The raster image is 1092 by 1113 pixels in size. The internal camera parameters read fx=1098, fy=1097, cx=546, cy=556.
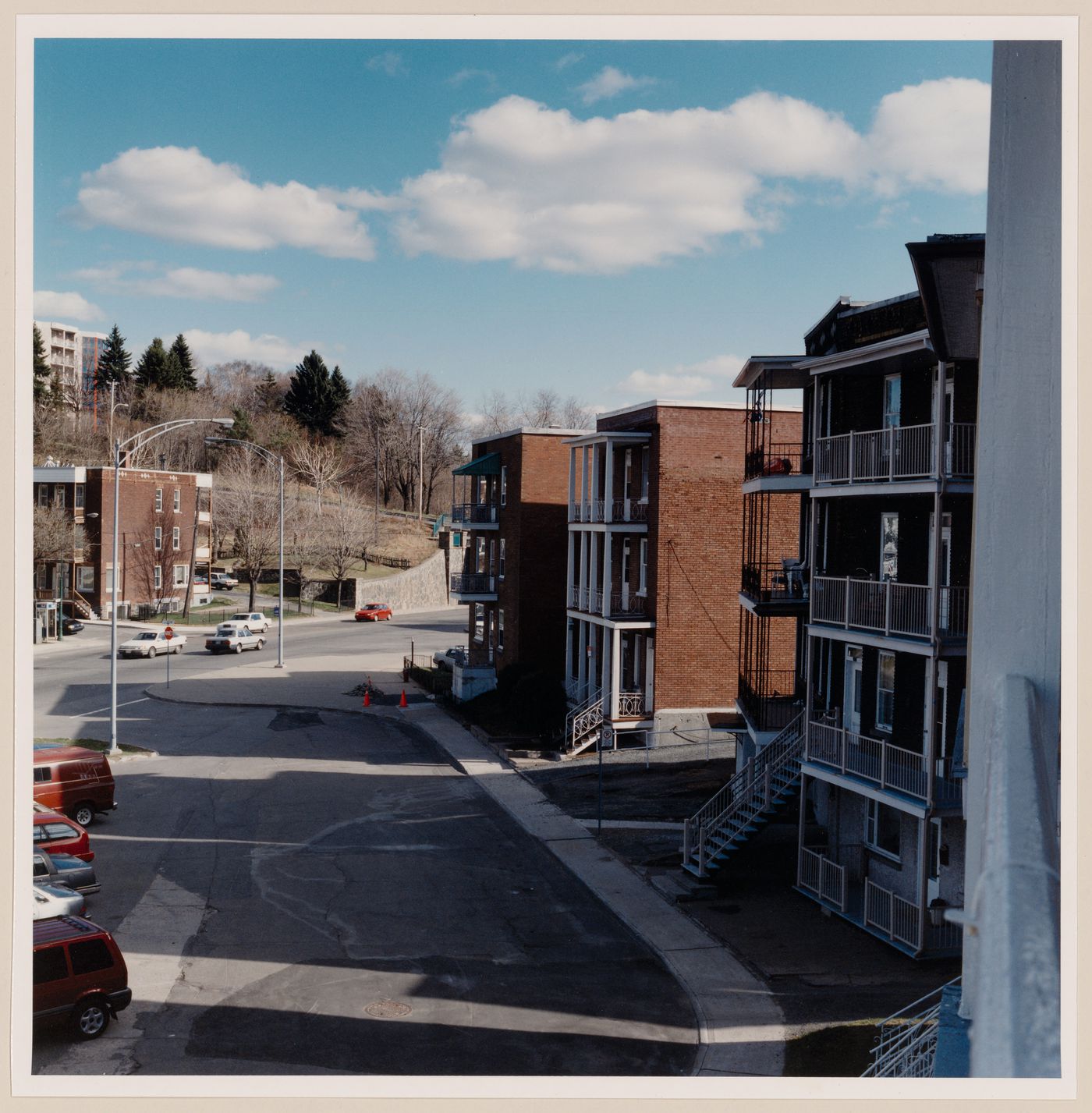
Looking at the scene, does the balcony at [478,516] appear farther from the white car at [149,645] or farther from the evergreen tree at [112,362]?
the evergreen tree at [112,362]

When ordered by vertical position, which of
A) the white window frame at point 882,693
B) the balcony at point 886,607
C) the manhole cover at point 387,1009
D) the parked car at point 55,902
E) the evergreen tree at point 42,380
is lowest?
the manhole cover at point 387,1009

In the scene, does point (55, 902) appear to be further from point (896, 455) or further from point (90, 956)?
point (896, 455)

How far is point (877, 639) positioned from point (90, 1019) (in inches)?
498

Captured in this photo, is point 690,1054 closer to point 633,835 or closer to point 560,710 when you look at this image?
point 633,835

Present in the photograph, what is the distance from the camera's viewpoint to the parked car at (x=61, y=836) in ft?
63.7

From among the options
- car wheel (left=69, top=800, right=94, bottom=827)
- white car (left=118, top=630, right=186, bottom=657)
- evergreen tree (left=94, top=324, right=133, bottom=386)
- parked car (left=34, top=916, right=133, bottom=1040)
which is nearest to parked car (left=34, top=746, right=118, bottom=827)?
car wheel (left=69, top=800, right=94, bottom=827)

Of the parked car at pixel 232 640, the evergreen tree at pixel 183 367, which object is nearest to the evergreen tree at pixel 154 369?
the evergreen tree at pixel 183 367

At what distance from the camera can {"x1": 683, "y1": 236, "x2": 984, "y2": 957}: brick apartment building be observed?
16.9 meters

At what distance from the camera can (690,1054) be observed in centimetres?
1327

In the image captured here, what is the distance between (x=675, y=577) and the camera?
32031mm

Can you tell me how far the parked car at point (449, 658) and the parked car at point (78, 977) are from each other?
1165 inches

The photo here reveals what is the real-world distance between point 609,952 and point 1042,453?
1304cm

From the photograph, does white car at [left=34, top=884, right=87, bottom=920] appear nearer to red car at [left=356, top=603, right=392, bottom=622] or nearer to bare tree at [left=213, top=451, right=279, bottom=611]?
bare tree at [left=213, top=451, right=279, bottom=611]

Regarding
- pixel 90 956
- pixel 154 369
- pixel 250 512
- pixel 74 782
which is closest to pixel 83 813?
pixel 74 782
